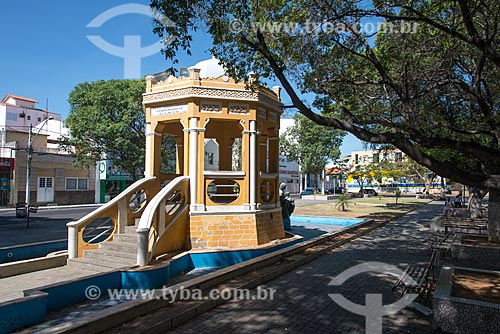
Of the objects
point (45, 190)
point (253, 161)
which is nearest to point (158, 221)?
point (253, 161)

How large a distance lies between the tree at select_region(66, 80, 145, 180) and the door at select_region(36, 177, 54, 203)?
31.6ft

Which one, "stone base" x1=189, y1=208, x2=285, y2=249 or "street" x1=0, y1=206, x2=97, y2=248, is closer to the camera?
"stone base" x1=189, y1=208, x2=285, y2=249

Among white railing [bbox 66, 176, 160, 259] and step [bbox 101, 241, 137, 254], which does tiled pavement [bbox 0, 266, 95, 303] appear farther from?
step [bbox 101, 241, 137, 254]

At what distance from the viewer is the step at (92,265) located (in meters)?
9.45

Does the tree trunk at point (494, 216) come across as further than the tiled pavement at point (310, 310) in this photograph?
Yes

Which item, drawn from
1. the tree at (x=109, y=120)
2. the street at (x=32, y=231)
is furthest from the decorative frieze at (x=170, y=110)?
the tree at (x=109, y=120)

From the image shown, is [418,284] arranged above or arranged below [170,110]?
below

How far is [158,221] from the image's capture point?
10.5 m

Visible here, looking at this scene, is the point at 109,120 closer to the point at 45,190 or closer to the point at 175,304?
the point at 45,190

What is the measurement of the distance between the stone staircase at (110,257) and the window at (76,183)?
29.6 meters

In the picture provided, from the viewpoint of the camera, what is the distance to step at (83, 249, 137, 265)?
961 centimetres

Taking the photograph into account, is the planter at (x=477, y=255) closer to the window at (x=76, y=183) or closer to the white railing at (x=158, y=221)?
the white railing at (x=158, y=221)

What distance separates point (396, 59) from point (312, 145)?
1473 inches

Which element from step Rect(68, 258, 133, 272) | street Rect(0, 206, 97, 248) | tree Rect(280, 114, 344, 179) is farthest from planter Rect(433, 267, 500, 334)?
tree Rect(280, 114, 344, 179)
